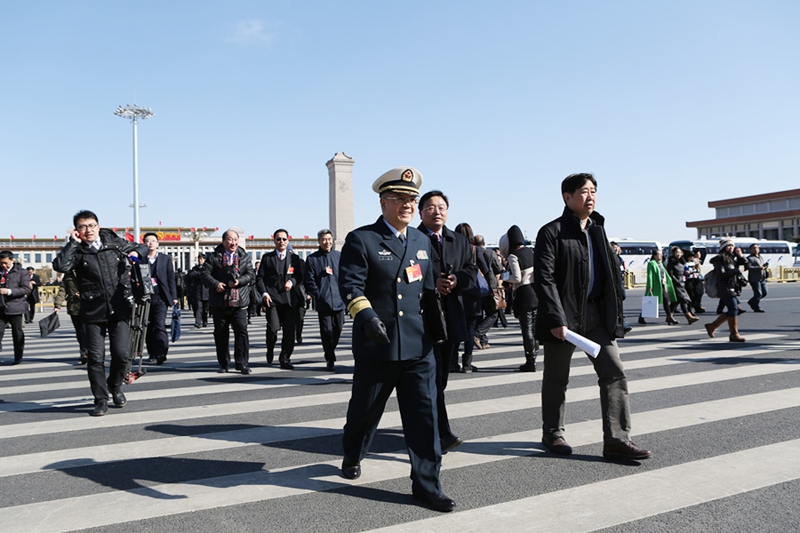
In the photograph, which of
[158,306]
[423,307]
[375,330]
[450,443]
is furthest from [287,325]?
[375,330]

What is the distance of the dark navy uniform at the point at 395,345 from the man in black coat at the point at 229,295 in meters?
4.88

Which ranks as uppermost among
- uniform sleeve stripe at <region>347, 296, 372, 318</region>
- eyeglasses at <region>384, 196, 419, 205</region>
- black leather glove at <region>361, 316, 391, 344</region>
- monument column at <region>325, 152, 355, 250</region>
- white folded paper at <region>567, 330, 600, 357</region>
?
monument column at <region>325, 152, 355, 250</region>

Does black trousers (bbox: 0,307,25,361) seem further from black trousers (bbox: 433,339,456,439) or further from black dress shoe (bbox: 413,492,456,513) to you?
black dress shoe (bbox: 413,492,456,513)

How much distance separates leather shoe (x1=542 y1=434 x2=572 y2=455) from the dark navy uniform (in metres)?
1.13

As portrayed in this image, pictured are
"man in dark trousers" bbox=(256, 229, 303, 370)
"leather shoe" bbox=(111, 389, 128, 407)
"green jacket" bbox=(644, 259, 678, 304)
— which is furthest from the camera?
"green jacket" bbox=(644, 259, 678, 304)

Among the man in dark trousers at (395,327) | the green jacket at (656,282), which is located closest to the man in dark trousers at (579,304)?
the man in dark trousers at (395,327)

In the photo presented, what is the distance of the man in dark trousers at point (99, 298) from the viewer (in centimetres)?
585

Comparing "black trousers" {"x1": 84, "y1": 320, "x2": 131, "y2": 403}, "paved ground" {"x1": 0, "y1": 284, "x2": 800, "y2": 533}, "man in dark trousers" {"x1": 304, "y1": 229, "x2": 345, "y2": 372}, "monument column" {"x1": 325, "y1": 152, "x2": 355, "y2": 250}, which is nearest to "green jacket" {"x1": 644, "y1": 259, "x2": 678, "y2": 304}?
"paved ground" {"x1": 0, "y1": 284, "x2": 800, "y2": 533}

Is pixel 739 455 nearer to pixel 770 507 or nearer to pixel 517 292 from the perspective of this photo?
pixel 770 507

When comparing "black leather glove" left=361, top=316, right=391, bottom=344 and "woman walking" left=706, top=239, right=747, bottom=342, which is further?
"woman walking" left=706, top=239, right=747, bottom=342

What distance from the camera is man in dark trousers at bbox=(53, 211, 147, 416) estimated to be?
19.2ft

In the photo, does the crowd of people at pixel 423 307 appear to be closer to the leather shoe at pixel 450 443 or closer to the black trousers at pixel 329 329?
the leather shoe at pixel 450 443

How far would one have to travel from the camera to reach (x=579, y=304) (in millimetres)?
4195

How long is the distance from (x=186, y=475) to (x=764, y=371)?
6.43m
